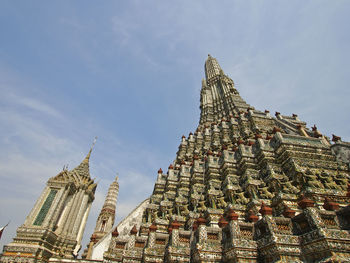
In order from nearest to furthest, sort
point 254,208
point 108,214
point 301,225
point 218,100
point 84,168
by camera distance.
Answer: point 301,225 < point 254,208 < point 84,168 < point 108,214 < point 218,100

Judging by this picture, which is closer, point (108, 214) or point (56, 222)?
point (56, 222)

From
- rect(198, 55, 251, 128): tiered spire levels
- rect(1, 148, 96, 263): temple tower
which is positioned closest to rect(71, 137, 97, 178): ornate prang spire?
rect(1, 148, 96, 263): temple tower

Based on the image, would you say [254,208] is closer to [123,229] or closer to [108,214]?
[123,229]

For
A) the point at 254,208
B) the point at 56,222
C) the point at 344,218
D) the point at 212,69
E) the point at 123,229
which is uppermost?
the point at 212,69

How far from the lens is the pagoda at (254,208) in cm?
618

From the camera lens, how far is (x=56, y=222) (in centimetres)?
1888

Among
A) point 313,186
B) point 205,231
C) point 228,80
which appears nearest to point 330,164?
point 313,186

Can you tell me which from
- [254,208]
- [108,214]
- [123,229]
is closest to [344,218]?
[254,208]

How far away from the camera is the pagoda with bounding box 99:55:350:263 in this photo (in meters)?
6.18

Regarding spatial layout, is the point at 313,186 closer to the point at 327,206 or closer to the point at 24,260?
the point at 327,206

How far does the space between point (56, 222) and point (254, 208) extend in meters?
17.1

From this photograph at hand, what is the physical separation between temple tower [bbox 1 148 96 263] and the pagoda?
15.8 feet

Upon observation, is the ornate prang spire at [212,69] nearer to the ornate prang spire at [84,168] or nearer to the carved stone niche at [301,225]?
the ornate prang spire at [84,168]

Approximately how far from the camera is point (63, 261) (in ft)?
46.5
